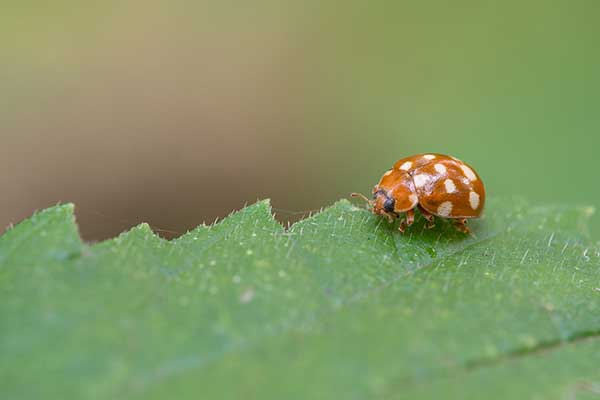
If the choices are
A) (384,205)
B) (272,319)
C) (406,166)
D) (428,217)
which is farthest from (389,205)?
(272,319)

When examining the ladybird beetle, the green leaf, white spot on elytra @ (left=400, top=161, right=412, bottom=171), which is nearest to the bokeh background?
white spot on elytra @ (left=400, top=161, right=412, bottom=171)

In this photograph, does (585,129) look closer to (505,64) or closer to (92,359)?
(505,64)

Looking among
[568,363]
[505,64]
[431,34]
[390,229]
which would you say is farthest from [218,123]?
[568,363]

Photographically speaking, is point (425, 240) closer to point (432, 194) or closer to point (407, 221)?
point (407, 221)

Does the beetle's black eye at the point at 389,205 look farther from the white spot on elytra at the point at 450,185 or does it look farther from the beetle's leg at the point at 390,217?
the white spot on elytra at the point at 450,185

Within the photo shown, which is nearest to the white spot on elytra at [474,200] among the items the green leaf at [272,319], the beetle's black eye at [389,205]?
the beetle's black eye at [389,205]
